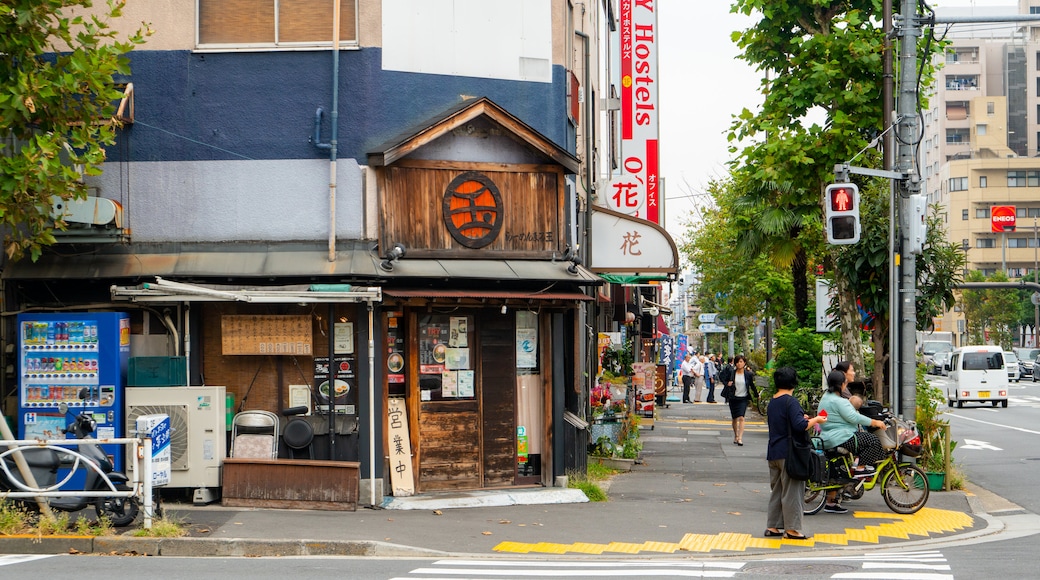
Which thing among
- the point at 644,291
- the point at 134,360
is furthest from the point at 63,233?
the point at 644,291

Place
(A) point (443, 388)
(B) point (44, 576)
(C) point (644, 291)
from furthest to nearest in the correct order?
(C) point (644, 291), (A) point (443, 388), (B) point (44, 576)

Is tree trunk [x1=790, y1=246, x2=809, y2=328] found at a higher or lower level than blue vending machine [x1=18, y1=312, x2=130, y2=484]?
higher

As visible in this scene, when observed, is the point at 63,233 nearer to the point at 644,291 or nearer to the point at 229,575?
the point at 229,575

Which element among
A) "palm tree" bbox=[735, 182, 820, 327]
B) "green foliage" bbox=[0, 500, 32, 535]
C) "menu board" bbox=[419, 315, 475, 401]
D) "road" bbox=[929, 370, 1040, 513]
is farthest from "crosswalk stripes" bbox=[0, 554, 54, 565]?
"palm tree" bbox=[735, 182, 820, 327]

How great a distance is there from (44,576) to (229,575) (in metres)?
1.51

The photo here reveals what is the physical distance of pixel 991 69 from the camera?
11112cm

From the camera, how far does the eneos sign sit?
96938 mm

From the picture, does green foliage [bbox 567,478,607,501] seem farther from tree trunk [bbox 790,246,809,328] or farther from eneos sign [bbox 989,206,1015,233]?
eneos sign [bbox 989,206,1015,233]

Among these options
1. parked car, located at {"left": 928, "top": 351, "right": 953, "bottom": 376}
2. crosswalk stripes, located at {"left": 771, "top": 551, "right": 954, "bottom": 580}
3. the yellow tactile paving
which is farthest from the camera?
parked car, located at {"left": 928, "top": 351, "right": 953, "bottom": 376}

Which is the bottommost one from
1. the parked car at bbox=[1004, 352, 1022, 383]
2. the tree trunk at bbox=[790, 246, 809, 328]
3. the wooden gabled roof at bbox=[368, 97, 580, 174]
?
the parked car at bbox=[1004, 352, 1022, 383]

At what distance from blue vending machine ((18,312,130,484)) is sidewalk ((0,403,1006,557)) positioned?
62.9 inches

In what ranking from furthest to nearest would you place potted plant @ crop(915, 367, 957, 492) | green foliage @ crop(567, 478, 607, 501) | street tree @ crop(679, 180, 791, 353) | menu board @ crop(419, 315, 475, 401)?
street tree @ crop(679, 180, 791, 353)
potted plant @ crop(915, 367, 957, 492)
green foliage @ crop(567, 478, 607, 501)
menu board @ crop(419, 315, 475, 401)

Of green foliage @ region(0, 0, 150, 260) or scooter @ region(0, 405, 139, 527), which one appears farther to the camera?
green foliage @ region(0, 0, 150, 260)

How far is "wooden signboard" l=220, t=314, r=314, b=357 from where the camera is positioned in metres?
14.4
